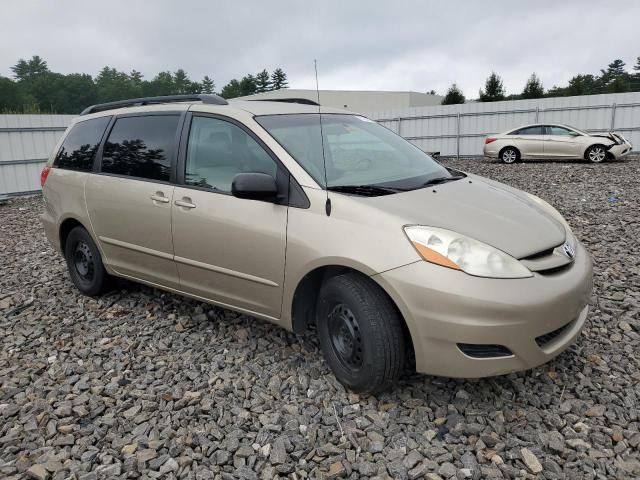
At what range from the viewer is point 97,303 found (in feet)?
15.4

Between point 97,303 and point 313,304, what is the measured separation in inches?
95.6

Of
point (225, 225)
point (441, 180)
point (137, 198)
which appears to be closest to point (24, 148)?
point (137, 198)

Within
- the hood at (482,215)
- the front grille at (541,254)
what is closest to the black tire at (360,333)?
the hood at (482,215)

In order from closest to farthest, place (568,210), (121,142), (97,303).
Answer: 1. (121,142)
2. (97,303)
3. (568,210)

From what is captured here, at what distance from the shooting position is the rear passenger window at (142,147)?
3.93 m

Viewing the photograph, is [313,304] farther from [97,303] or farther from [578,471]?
[97,303]

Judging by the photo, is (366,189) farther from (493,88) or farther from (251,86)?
(251,86)

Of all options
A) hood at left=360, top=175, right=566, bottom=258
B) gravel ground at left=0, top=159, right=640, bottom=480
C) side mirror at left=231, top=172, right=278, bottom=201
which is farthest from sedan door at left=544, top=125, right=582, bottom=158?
side mirror at left=231, top=172, right=278, bottom=201

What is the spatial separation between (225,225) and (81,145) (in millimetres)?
2227

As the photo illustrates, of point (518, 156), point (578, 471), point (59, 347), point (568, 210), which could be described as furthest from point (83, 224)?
point (518, 156)

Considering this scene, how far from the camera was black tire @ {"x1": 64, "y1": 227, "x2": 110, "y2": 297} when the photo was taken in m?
4.62

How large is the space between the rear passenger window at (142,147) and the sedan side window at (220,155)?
0.23 meters

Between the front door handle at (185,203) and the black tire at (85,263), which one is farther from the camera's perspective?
the black tire at (85,263)

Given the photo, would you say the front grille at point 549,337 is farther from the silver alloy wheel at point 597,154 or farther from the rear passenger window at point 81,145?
the silver alloy wheel at point 597,154
